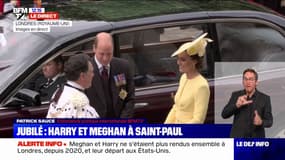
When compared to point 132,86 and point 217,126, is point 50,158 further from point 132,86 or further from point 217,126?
point 217,126

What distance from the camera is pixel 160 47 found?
3439mm

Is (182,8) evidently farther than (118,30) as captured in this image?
Yes

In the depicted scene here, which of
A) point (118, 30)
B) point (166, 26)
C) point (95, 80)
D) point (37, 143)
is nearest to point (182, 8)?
point (166, 26)

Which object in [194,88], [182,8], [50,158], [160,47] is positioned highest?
[182,8]

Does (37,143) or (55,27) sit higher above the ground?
(55,27)

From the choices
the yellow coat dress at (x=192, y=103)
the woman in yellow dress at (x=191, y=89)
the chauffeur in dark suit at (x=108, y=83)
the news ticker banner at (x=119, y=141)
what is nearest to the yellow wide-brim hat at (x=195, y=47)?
the woman in yellow dress at (x=191, y=89)

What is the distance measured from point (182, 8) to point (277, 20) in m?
0.63

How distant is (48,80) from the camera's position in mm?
3385

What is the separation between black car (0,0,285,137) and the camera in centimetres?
339

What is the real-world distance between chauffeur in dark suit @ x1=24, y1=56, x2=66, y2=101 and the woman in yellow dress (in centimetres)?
68

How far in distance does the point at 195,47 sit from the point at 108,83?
1.78 feet

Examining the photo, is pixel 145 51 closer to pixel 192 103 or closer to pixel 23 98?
pixel 192 103

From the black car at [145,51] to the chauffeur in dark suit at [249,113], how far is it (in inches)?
2.6

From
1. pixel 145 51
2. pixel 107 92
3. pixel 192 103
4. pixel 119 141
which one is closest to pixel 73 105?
pixel 107 92
